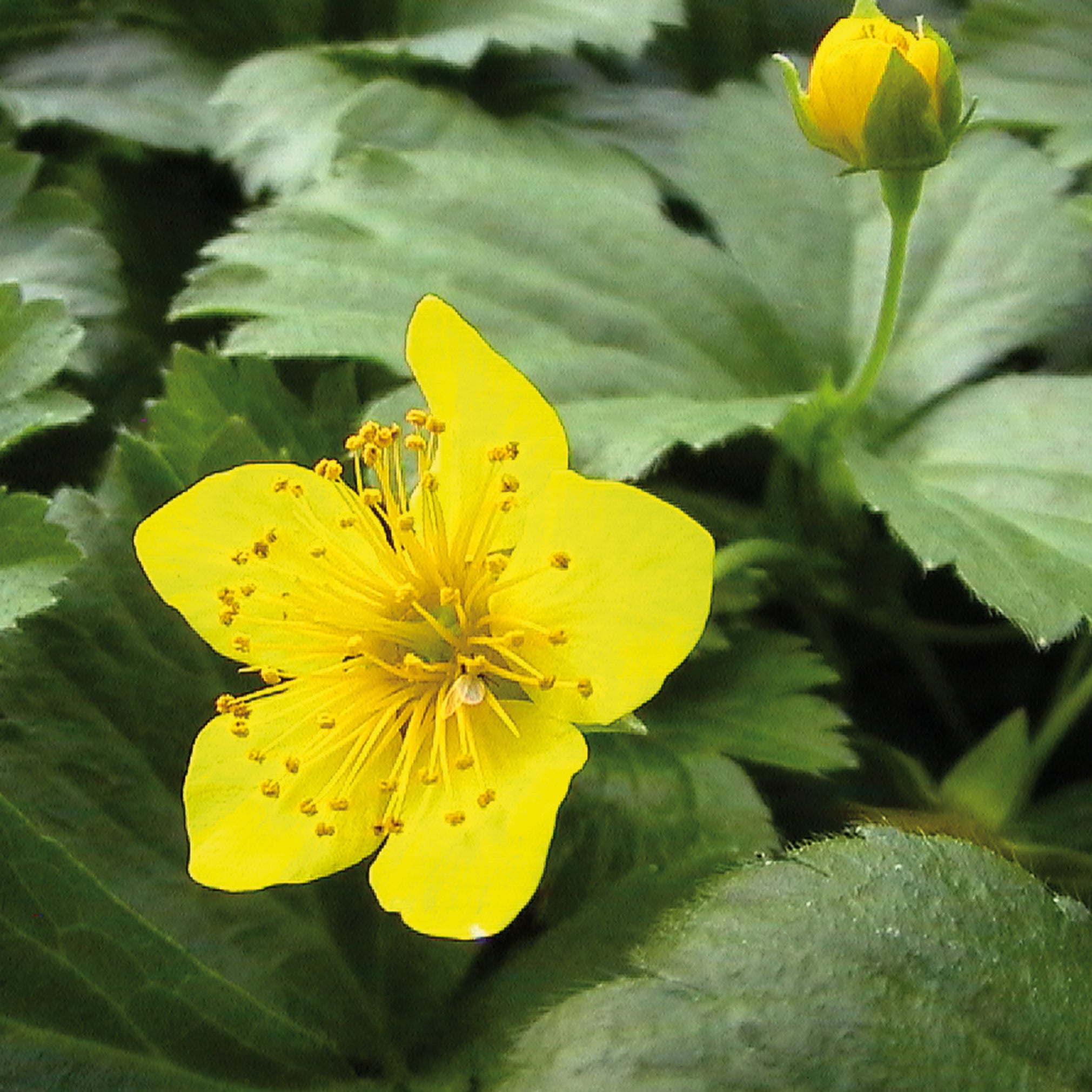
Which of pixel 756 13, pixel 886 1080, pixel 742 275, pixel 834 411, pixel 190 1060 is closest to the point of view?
pixel 886 1080

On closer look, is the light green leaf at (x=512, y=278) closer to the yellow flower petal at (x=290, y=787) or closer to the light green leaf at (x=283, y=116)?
the light green leaf at (x=283, y=116)

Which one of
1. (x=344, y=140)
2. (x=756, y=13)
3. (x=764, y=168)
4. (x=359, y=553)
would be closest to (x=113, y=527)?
(x=359, y=553)

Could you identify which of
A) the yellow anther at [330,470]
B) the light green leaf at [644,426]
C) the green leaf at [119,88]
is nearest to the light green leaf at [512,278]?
the light green leaf at [644,426]

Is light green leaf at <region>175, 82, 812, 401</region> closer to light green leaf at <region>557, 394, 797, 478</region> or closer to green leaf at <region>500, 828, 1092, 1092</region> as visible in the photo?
light green leaf at <region>557, 394, 797, 478</region>

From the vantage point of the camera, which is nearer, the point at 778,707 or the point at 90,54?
the point at 778,707

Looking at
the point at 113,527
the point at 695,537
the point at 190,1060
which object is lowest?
the point at 190,1060

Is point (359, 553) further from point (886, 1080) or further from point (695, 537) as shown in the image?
point (886, 1080)
